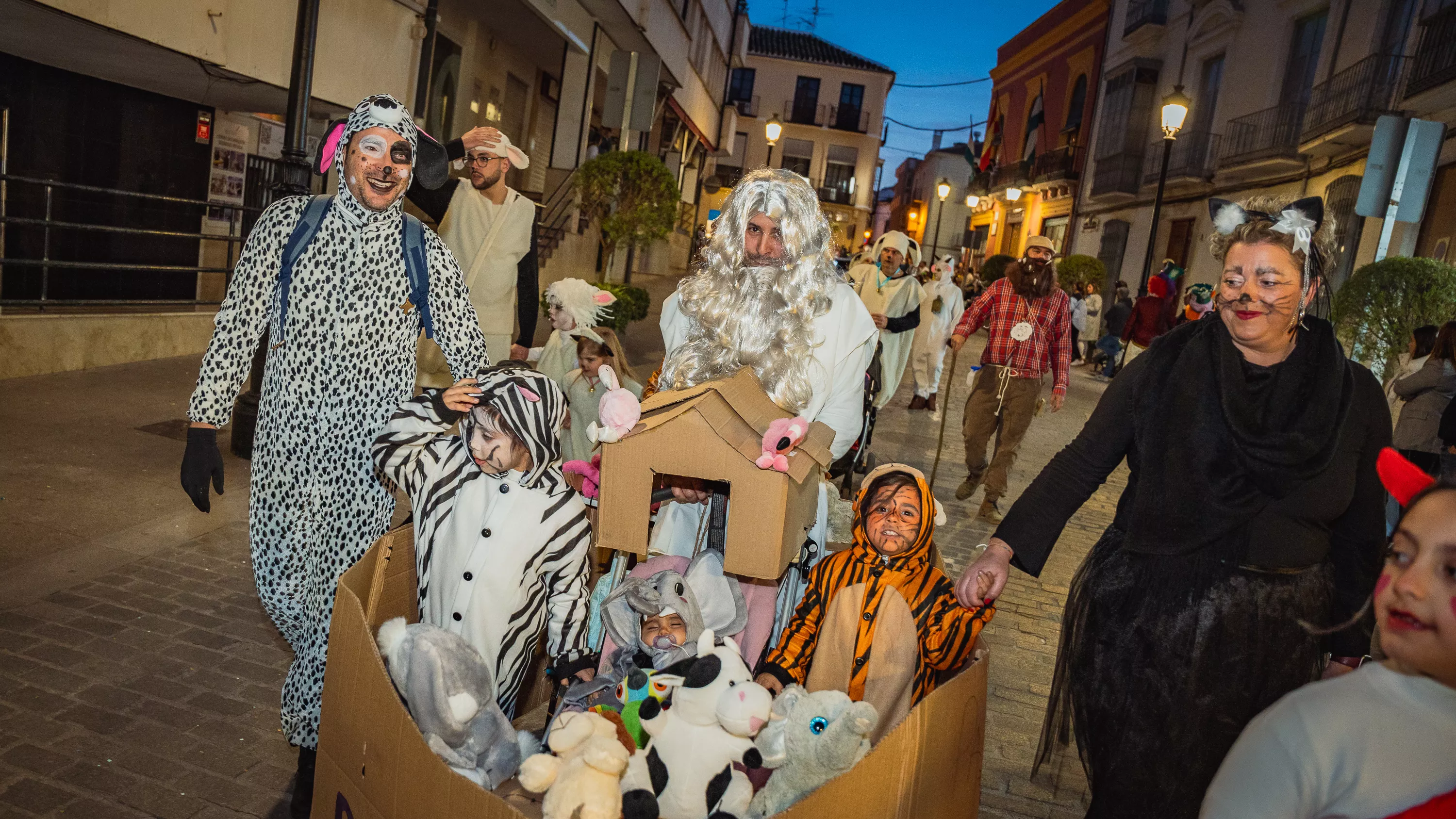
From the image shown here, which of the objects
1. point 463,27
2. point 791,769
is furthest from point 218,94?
point 791,769

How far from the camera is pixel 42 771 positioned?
Result: 3189mm

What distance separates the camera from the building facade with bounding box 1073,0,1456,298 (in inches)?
585

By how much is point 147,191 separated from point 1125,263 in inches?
Answer: 943

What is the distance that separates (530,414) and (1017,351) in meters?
5.92

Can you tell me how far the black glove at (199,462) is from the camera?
3117mm

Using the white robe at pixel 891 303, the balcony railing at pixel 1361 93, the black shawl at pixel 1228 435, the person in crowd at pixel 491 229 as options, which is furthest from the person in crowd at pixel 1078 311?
the black shawl at pixel 1228 435

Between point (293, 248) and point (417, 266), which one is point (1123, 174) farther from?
point (293, 248)

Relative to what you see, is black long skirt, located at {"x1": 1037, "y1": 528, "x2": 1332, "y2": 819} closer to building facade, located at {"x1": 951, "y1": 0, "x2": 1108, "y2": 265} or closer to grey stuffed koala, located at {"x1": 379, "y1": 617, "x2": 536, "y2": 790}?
grey stuffed koala, located at {"x1": 379, "y1": 617, "x2": 536, "y2": 790}

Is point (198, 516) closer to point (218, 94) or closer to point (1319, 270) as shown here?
point (1319, 270)

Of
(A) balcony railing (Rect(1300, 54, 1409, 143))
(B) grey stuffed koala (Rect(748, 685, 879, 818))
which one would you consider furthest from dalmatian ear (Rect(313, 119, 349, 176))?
(A) balcony railing (Rect(1300, 54, 1409, 143))

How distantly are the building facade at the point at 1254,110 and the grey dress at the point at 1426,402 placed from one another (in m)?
3.81

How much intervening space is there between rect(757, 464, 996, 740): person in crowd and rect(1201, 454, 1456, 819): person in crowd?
136 centimetres

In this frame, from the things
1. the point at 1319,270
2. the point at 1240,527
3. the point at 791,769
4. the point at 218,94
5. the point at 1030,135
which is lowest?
the point at 791,769

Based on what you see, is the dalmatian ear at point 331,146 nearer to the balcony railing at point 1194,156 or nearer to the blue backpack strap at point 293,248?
the blue backpack strap at point 293,248
